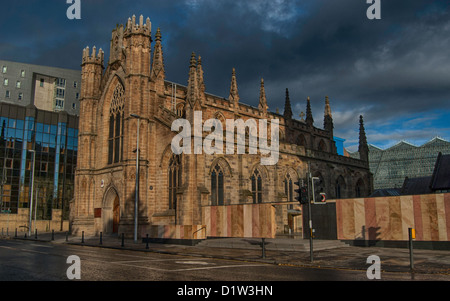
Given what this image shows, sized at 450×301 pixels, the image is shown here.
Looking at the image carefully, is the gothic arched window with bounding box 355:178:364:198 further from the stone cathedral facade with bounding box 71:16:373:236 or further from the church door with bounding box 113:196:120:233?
the church door with bounding box 113:196:120:233

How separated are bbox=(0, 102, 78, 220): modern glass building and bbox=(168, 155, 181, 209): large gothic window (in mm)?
36788

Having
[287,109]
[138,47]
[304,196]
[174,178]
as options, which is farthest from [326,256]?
[287,109]

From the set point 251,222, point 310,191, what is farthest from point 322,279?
point 251,222

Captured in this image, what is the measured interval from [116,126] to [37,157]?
112 ft

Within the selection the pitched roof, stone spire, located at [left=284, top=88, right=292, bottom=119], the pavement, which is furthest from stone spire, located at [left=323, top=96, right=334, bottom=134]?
→ the pavement

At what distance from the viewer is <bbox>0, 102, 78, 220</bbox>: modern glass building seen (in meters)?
62.1

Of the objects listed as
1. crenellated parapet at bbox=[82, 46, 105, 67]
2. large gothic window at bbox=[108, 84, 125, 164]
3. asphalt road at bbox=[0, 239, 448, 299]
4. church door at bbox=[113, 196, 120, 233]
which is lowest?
asphalt road at bbox=[0, 239, 448, 299]

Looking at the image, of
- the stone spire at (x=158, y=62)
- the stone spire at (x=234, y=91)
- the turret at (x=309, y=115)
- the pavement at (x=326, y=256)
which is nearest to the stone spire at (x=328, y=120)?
the turret at (x=309, y=115)

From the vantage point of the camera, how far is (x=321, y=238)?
2461 centimetres

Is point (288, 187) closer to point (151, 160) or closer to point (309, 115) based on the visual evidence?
point (151, 160)

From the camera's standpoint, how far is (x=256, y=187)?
3644cm

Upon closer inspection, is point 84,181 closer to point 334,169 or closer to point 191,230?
point 191,230

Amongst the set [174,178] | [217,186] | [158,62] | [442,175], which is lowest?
[217,186]

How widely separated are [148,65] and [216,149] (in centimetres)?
1014
